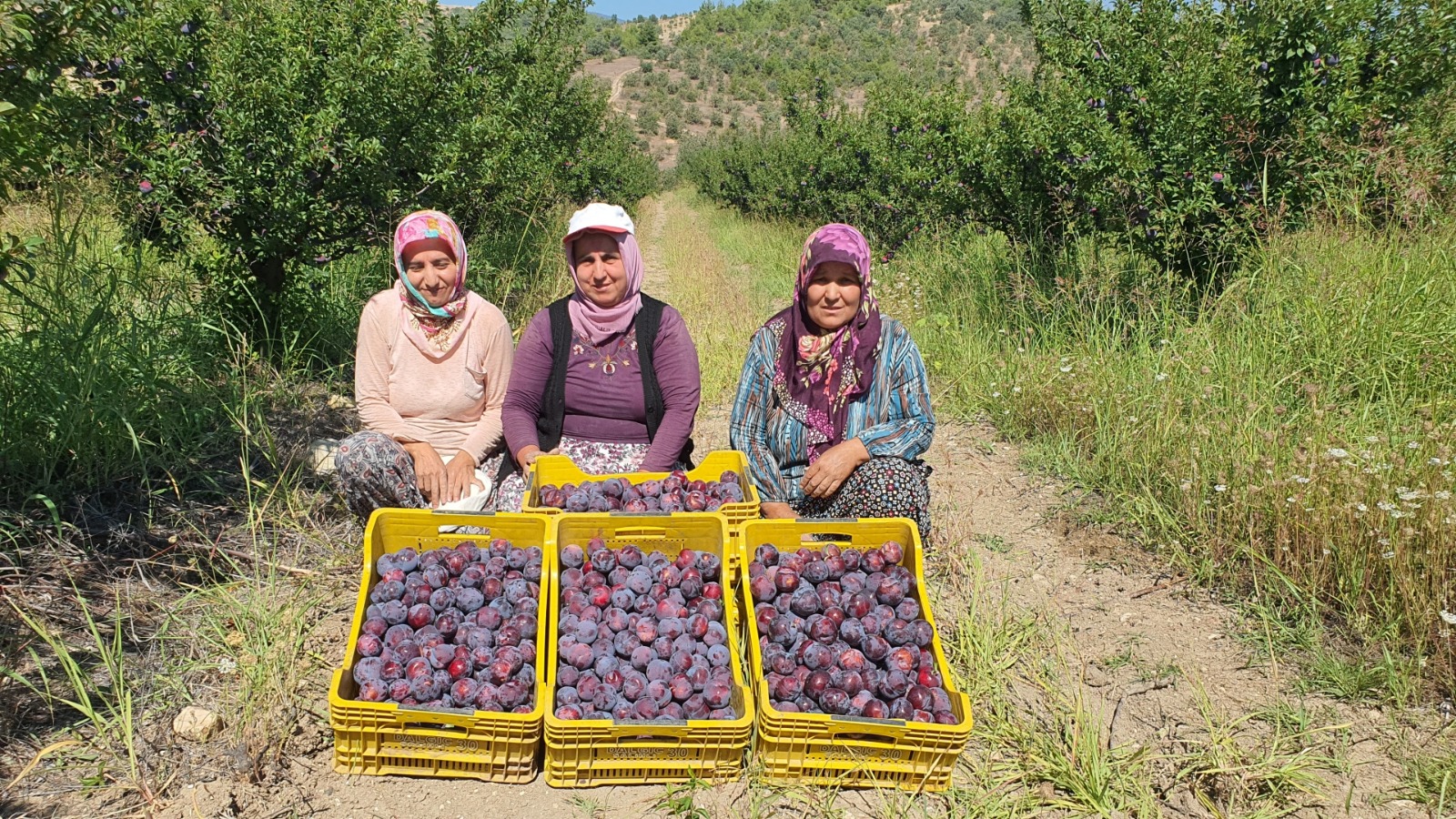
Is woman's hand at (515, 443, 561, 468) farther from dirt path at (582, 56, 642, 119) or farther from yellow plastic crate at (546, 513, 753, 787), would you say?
dirt path at (582, 56, 642, 119)

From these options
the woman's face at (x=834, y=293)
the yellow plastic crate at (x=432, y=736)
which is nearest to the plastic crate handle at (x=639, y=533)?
the yellow plastic crate at (x=432, y=736)

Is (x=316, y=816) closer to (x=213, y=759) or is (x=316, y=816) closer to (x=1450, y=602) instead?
(x=213, y=759)

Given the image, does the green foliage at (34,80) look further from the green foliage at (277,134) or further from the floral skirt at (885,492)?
the floral skirt at (885,492)

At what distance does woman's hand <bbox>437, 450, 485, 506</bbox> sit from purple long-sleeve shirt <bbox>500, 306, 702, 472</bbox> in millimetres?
178

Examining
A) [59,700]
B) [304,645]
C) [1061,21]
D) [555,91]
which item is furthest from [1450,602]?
[555,91]

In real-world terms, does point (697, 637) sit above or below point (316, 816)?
above

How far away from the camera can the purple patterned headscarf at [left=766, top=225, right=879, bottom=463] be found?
3.18 meters

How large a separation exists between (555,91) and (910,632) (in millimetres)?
11372

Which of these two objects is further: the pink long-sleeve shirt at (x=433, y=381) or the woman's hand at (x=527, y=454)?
the pink long-sleeve shirt at (x=433, y=381)

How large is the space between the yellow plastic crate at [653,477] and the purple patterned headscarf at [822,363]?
13.2 inches

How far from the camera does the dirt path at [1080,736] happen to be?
7.16 feet

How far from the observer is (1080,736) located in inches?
92.4

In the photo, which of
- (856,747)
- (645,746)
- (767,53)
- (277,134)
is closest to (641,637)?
(645,746)

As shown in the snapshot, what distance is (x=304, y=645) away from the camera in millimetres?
2785
